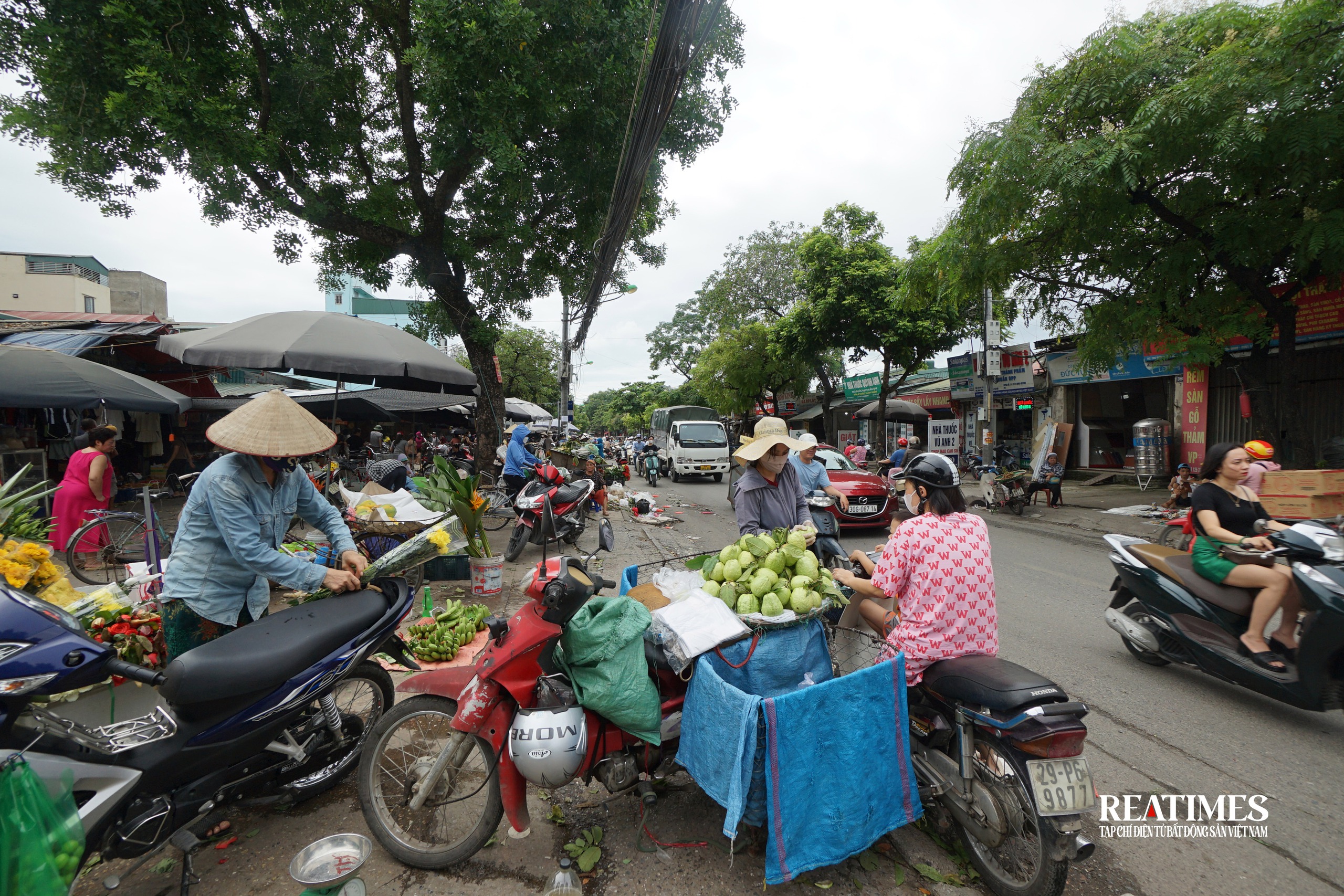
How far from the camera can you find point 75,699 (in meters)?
2.50

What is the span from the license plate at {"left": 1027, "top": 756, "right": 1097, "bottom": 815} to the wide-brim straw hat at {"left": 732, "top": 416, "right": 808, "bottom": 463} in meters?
2.16

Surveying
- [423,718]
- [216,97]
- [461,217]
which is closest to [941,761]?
[423,718]

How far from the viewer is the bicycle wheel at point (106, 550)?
20.0 ft

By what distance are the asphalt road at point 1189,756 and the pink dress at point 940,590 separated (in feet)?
3.17

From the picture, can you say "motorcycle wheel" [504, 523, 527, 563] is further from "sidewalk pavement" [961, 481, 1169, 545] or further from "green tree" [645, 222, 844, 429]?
"green tree" [645, 222, 844, 429]

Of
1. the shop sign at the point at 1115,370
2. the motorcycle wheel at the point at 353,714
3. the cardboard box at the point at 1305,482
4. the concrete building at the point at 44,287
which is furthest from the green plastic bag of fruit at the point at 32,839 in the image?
the concrete building at the point at 44,287

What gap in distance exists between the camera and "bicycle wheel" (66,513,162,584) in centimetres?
608

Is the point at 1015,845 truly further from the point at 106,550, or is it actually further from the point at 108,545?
the point at 108,545

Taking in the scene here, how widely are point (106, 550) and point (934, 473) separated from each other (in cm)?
774

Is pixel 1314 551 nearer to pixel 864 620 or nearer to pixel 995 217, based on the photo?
pixel 864 620

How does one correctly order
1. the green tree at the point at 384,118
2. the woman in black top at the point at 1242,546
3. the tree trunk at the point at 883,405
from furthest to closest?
1. the tree trunk at the point at 883,405
2. the green tree at the point at 384,118
3. the woman in black top at the point at 1242,546

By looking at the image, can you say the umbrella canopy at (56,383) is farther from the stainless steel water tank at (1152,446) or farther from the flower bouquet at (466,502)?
the stainless steel water tank at (1152,446)

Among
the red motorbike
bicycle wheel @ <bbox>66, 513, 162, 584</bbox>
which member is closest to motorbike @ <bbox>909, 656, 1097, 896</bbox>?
the red motorbike

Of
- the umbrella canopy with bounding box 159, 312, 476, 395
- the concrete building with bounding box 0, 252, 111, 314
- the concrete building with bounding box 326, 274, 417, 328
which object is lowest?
the umbrella canopy with bounding box 159, 312, 476, 395
